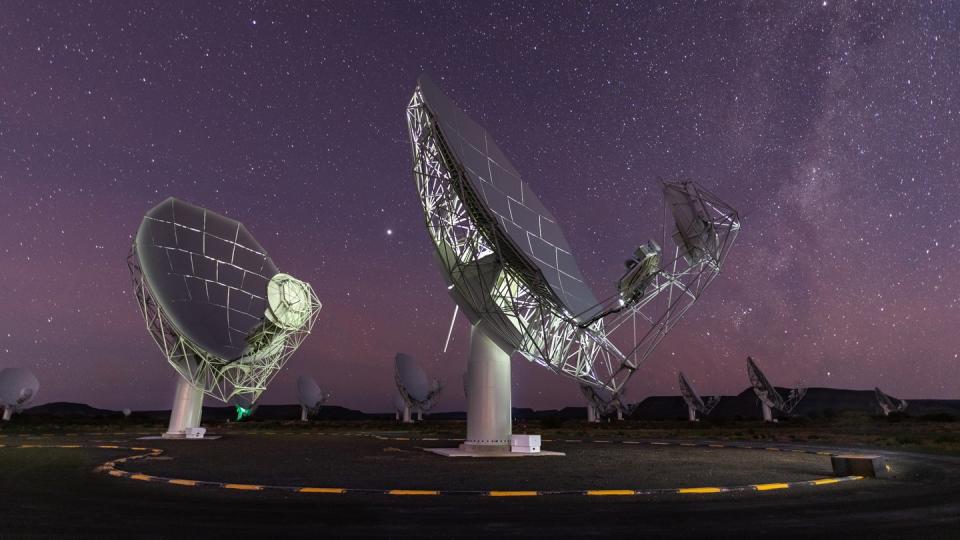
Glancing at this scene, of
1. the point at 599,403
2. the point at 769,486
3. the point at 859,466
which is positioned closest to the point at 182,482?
the point at 769,486

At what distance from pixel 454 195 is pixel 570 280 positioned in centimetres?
530

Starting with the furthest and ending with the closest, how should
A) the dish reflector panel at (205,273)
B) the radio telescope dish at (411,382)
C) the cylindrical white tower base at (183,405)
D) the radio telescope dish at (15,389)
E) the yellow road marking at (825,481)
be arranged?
the radio telescope dish at (411,382)
the radio telescope dish at (15,389)
the cylindrical white tower base at (183,405)
the dish reflector panel at (205,273)
the yellow road marking at (825,481)

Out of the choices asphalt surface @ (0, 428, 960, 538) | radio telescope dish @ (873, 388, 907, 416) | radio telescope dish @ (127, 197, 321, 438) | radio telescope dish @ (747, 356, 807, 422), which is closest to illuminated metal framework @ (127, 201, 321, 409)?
radio telescope dish @ (127, 197, 321, 438)

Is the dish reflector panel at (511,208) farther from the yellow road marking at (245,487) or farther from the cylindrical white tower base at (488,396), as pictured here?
the yellow road marking at (245,487)

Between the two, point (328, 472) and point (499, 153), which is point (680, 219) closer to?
point (499, 153)

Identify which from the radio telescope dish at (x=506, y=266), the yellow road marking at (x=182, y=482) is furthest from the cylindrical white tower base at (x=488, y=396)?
the yellow road marking at (x=182, y=482)

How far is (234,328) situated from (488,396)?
53.8 ft

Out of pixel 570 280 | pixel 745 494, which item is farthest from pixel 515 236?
pixel 745 494

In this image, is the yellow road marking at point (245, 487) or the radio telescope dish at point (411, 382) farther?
the radio telescope dish at point (411, 382)

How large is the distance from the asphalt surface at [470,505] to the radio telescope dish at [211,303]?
12954 mm

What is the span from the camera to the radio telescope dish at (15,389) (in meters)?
69.1

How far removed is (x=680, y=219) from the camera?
Answer: 17.9 metres

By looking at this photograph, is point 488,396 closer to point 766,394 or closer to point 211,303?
point 211,303

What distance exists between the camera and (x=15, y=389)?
69.7 m
